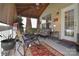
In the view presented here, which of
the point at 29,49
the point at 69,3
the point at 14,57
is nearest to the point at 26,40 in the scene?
the point at 29,49

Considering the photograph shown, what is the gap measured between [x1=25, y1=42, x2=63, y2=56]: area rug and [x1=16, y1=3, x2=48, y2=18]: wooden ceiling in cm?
42

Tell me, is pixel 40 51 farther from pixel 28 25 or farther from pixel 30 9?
pixel 30 9

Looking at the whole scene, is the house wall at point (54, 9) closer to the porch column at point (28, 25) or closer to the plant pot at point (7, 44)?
the porch column at point (28, 25)

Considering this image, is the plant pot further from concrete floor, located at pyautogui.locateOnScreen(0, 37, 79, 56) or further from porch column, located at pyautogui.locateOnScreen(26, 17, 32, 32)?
porch column, located at pyautogui.locateOnScreen(26, 17, 32, 32)

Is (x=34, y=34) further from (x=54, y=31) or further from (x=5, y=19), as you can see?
(x=5, y=19)

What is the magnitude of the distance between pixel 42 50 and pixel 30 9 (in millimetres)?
589

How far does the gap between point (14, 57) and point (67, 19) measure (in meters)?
0.90

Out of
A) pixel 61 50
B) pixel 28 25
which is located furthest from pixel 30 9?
pixel 61 50

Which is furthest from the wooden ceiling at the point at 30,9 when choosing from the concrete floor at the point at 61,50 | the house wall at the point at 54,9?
the concrete floor at the point at 61,50

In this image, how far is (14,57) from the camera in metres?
2.05

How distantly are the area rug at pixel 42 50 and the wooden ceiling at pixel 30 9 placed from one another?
416mm

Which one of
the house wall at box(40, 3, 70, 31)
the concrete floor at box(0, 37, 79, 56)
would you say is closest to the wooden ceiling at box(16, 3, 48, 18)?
the house wall at box(40, 3, 70, 31)

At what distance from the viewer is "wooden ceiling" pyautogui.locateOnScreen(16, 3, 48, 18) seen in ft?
6.63

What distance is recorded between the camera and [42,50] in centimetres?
204
